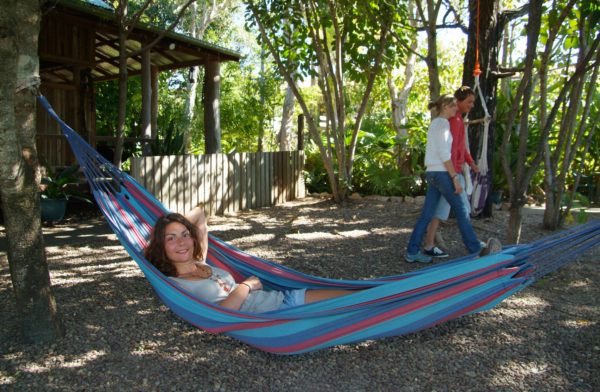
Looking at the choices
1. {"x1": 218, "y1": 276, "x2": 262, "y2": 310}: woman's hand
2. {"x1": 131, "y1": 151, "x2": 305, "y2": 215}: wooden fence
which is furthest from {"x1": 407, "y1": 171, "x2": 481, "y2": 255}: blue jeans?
Result: {"x1": 131, "y1": 151, "x2": 305, "y2": 215}: wooden fence

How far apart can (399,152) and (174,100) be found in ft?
39.3

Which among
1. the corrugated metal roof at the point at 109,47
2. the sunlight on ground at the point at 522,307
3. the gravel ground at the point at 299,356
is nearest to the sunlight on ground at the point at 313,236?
the gravel ground at the point at 299,356

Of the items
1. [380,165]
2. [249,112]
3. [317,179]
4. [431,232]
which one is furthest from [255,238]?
[249,112]

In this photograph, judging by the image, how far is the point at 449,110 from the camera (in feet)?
11.4

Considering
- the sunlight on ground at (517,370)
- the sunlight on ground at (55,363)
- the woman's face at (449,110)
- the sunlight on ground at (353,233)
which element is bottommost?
the sunlight on ground at (517,370)

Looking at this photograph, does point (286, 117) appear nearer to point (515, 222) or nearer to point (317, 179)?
point (317, 179)

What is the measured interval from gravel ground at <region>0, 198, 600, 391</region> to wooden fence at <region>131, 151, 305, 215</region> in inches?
76.1

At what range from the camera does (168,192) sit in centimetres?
556

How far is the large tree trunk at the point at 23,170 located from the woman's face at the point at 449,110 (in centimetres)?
256

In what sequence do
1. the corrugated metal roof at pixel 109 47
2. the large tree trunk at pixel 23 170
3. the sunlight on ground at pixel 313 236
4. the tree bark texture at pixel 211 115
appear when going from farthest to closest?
1. the tree bark texture at pixel 211 115
2. the corrugated metal roof at pixel 109 47
3. the sunlight on ground at pixel 313 236
4. the large tree trunk at pixel 23 170

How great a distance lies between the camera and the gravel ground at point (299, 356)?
6.48 feet

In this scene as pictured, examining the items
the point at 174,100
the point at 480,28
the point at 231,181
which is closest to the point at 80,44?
the point at 231,181

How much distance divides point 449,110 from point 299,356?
2.12m

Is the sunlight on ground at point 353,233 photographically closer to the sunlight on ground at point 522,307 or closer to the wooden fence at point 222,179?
the wooden fence at point 222,179
